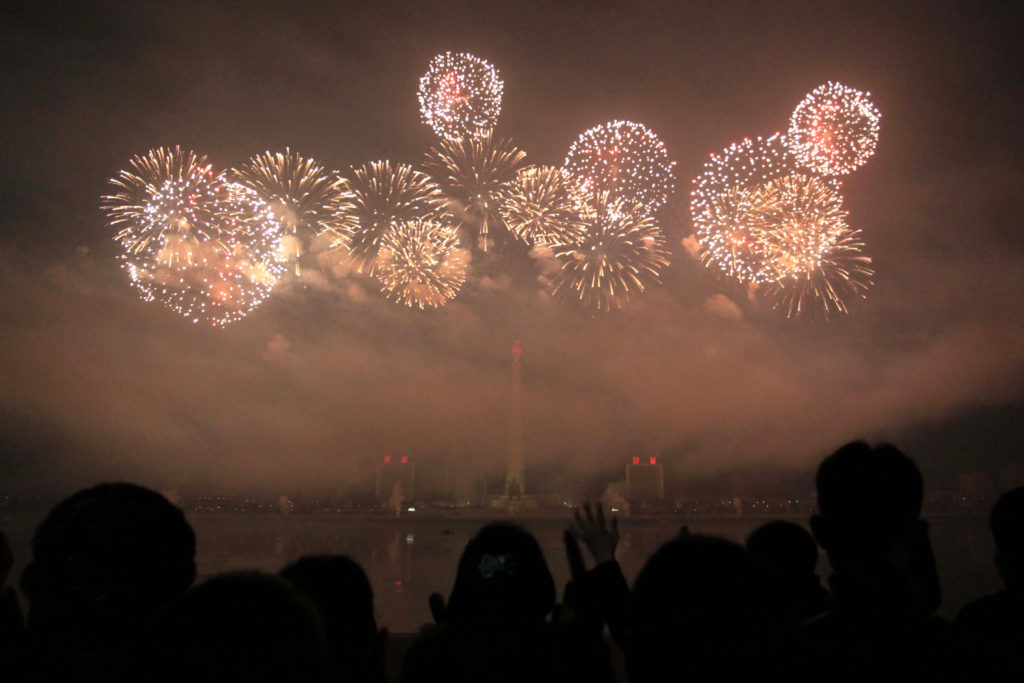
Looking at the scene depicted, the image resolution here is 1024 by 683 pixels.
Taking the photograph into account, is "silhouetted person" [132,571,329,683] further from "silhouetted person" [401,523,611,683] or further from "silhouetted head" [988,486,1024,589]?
"silhouetted head" [988,486,1024,589]

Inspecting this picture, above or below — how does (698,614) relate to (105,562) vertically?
below

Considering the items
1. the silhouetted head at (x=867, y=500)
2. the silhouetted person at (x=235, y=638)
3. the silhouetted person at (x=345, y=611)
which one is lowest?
the silhouetted person at (x=345, y=611)

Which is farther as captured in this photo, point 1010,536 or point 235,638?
point 1010,536

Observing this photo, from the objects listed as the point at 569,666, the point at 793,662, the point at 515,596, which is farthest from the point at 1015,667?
the point at 515,596

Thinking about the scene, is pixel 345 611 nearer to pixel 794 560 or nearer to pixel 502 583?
pixel 502 583

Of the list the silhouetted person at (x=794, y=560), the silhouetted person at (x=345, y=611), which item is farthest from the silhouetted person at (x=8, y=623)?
the silhouetted person at (x=794, y=560)

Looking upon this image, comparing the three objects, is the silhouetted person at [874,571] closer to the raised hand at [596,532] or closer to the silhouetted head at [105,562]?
the raised hand at [596,532]

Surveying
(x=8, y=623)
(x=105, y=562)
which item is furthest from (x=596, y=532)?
(x=8, y=623)

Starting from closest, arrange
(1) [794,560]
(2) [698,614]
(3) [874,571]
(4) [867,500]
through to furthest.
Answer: (2) [698,614]
(3) [874,571]
(4) [867,500]
(1) [794,560]
